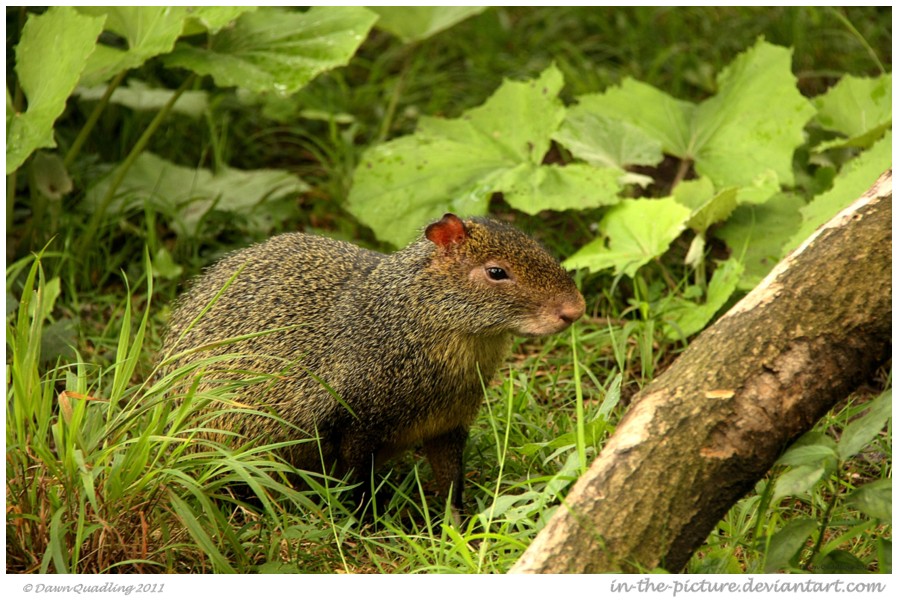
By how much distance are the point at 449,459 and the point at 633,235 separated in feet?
5.89

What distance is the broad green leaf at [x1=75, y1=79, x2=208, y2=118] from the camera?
257 inches

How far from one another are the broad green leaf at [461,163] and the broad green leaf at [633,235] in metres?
0.35

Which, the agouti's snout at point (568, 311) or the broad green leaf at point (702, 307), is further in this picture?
the broad green leaf at point (702, 307)

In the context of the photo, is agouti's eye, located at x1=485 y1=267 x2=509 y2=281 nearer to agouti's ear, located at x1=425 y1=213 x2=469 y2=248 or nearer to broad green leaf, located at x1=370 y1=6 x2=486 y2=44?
agouti's ear, located at x1=425 y1=213 x2=469 y2=248

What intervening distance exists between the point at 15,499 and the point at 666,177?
4145mm

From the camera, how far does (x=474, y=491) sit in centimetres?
454

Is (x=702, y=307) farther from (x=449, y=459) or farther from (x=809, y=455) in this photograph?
(x=809, y=455)

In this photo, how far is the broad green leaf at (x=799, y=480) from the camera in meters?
3.04

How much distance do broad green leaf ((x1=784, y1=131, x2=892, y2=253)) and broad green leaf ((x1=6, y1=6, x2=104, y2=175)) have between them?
328cm

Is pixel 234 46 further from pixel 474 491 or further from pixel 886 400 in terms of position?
pixel 886 400

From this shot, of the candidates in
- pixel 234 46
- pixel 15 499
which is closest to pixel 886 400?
pixel 15 499

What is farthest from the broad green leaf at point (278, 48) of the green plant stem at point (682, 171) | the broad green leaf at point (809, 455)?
the broad green leaf at point (809, 455)

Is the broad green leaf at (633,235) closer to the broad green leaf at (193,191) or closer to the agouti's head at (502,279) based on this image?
the agouti's head at (502,279)
